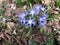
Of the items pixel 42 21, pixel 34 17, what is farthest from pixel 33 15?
pixel 42 21

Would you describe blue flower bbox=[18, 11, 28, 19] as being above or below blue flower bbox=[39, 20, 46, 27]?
above

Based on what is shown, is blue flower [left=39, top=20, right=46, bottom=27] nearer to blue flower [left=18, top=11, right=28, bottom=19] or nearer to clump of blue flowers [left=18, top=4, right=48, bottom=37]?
clump of blue flowers [left=18, top=4, right=48, bottom=37]

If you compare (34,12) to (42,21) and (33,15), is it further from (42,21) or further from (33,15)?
(42,21)

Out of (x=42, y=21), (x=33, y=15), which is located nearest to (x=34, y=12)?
(x=33, y=15)

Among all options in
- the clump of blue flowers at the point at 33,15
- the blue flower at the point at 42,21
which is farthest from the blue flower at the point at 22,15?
the blue flower at the point at 42,21

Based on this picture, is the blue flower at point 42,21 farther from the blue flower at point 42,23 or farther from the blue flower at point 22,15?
the blue flower at point 22,15

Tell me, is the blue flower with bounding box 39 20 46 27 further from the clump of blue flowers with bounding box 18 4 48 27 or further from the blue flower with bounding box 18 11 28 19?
the blue flower with bounding box 18 11 28 19

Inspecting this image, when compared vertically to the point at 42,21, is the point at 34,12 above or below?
above

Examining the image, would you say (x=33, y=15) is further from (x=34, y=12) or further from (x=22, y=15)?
(x=22, y=15)

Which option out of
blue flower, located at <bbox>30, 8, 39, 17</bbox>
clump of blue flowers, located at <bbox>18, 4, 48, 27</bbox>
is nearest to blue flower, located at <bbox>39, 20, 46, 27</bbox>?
clump of blue flowers, located at <bbox>18, 4, 48, 27</bbox>

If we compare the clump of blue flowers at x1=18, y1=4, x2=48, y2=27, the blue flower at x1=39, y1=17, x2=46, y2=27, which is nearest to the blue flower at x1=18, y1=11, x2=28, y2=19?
the clump of blue flowers at x1=18, y1=4, x2=48, y2=27
